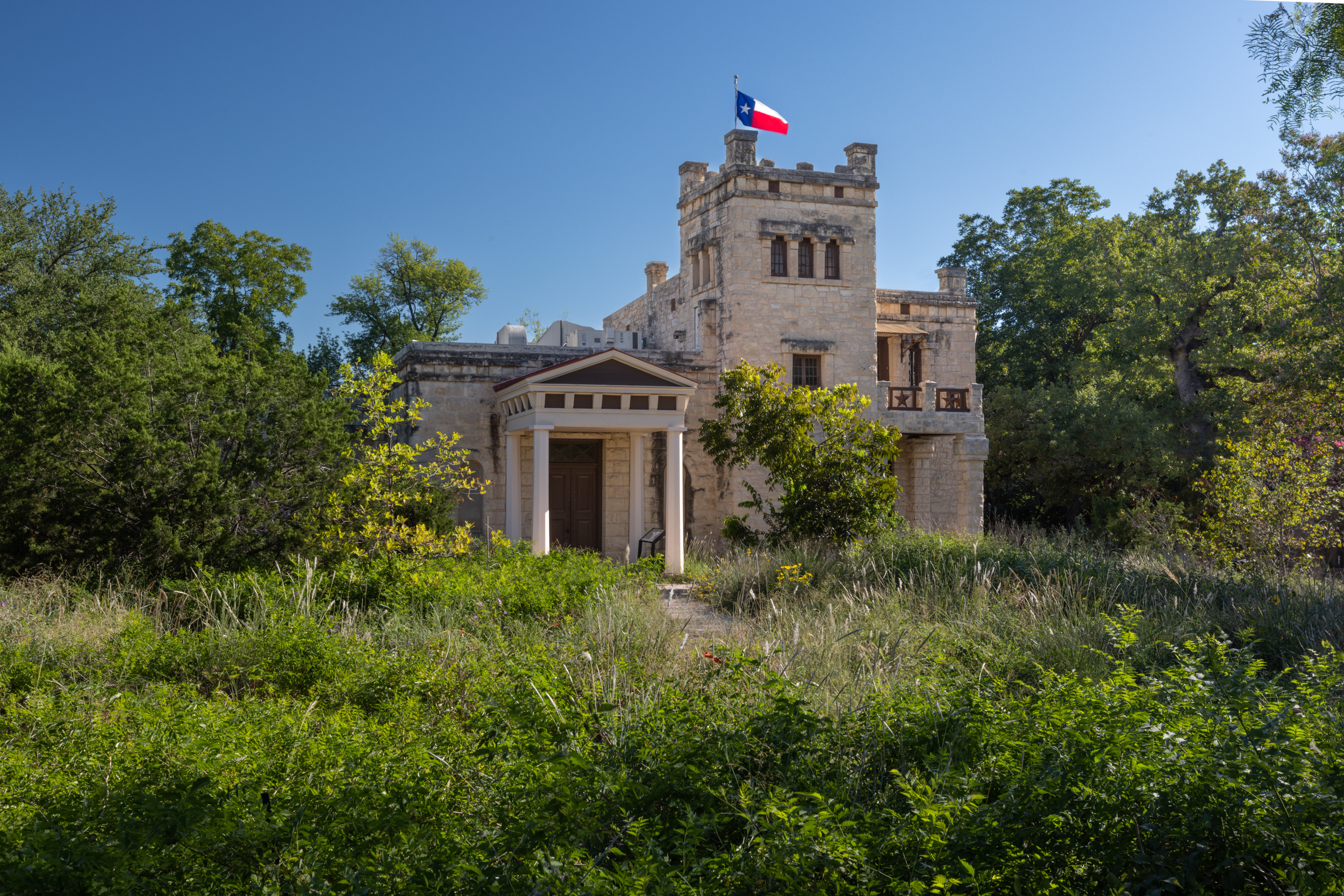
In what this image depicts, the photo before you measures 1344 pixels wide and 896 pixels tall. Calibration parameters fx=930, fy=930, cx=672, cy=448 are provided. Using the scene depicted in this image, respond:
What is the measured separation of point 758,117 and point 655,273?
6.59m

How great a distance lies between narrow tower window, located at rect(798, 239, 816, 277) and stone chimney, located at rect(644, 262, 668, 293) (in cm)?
607

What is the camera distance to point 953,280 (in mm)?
24922

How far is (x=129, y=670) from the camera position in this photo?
21.0 feet

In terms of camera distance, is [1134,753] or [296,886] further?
[1134,753]

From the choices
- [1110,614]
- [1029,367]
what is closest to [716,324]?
[1110,614]

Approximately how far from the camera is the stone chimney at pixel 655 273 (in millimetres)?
25625

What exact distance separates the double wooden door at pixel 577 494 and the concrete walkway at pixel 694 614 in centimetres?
435

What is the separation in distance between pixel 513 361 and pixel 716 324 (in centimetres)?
458

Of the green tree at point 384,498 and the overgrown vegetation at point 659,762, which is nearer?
the overgrown vegetation at point 659,762

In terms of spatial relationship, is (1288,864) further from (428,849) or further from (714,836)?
(428,849)

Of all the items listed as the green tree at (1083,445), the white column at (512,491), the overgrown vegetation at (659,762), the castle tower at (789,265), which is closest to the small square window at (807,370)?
the castle tower at (789,265)

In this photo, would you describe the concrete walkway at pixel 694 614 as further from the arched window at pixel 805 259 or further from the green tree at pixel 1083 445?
the green tree at pixel 1083 445

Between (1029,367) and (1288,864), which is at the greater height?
(1029,367)

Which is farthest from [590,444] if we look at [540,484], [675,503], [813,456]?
[813,456]
